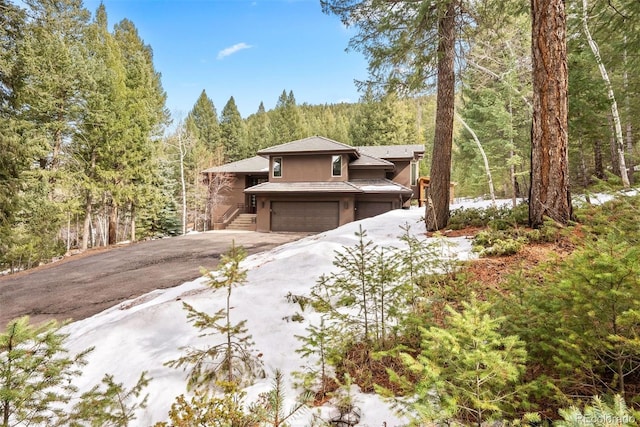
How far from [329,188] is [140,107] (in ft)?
38.4

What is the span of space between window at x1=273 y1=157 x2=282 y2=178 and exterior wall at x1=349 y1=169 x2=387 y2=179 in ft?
15.0

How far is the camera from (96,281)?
760 centimetres

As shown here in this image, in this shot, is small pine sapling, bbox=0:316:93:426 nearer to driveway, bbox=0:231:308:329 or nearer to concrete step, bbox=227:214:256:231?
driveway, bbox=0:231:308:329

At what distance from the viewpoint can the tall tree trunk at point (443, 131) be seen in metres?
6.94

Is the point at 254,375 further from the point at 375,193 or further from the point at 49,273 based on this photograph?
the point at 375,193

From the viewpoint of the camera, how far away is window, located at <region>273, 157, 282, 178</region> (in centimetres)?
1831

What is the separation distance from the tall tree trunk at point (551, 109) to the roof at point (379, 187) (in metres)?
11.4

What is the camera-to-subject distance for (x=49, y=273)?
9.17 metres

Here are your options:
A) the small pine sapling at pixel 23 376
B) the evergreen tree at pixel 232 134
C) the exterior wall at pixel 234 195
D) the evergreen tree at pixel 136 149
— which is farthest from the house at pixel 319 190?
the evergreen tree at pixel 232 134

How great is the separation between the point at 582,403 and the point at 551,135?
4.70 m

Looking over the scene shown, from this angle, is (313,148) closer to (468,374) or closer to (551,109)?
(551,109)

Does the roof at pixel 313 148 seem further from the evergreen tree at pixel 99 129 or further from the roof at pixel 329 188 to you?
the evergreen tree at pixel 99 129

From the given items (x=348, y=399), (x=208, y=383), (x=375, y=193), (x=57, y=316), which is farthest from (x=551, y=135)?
(x=375, y=193)

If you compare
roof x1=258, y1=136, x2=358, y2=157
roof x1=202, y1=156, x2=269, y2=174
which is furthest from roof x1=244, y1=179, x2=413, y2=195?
roof x1=202, y1=156, x2=269, y2=174
